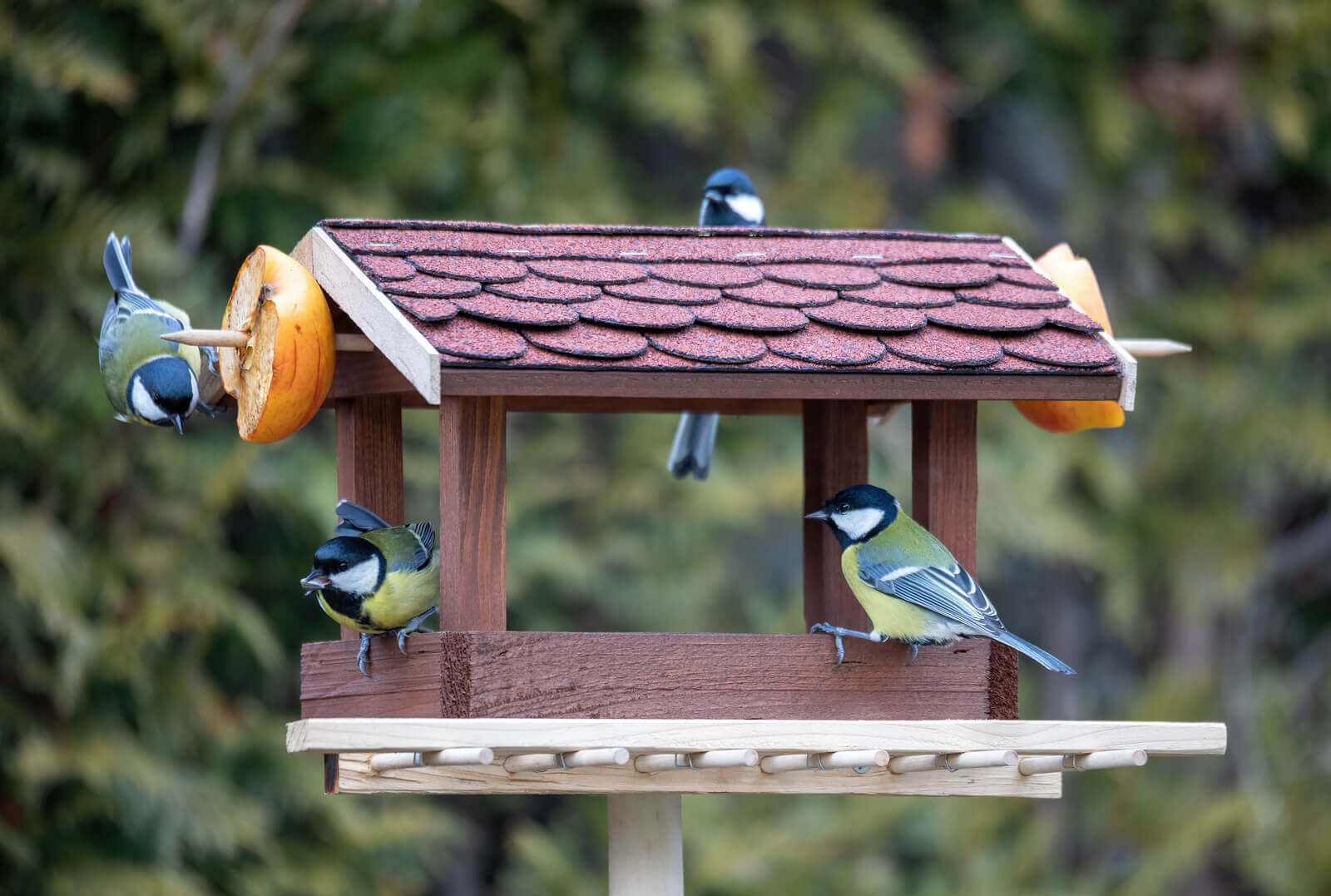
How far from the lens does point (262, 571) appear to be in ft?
15.2

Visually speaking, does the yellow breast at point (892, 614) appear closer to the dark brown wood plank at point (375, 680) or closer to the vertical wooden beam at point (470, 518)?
the vertical wooden beam at point (470, 518)

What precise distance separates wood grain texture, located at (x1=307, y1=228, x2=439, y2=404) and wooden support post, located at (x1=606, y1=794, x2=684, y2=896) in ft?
2.74

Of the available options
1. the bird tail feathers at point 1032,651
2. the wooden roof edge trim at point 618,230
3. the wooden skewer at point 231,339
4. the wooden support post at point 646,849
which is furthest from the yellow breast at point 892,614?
the wooden skewer at point 231,339

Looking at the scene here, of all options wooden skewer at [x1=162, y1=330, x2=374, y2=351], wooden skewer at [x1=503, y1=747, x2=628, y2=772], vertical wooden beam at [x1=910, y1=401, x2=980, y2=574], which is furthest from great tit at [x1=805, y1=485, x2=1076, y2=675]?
wooden skewer at [x1=162, y1=330, x2=374, y2=351]

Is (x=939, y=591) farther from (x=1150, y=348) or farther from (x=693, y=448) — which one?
(x=693, y=448)

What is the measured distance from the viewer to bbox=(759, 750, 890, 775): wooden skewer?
2074 mm

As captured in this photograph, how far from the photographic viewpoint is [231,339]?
2357 millimetres

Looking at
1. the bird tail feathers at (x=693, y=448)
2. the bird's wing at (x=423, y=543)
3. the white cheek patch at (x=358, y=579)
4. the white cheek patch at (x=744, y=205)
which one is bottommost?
the white cheek patch at (x=358, y=579)

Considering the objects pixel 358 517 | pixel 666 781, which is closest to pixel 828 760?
pixel 666 781

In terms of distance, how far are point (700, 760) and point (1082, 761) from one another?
0.61 metres

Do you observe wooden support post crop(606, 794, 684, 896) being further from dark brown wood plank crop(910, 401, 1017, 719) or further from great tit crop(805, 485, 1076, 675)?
dark brown wood plank crop(910, 401, 1017, 719)

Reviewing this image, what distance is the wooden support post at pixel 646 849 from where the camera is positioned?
2.46 meters

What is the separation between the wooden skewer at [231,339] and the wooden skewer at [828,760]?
965mm

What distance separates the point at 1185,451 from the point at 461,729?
4.37 metres
